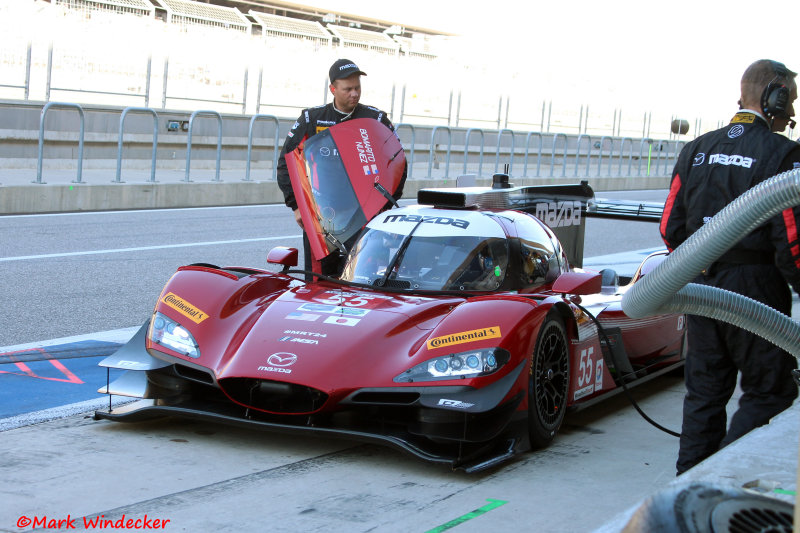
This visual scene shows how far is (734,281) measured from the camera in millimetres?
4266

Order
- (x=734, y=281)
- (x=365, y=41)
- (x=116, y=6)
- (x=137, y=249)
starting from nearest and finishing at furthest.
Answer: (x=734, y=281)
(x=137, y=249)
(x=116, y=6)
(x=365, y=41)

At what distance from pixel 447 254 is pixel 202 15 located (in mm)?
18362

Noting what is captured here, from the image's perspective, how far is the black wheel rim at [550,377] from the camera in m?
5.10

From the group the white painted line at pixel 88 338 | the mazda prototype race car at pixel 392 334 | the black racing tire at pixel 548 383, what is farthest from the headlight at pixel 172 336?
the white painted line at pixel 88 338

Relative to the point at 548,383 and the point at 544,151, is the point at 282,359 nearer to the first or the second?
the point at 548,383

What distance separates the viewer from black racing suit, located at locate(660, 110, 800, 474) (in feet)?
13.9

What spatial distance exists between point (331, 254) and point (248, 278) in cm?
89

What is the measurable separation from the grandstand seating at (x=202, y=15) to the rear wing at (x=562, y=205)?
15.1 m

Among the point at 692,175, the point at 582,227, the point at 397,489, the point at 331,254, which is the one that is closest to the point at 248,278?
the point at 331,254

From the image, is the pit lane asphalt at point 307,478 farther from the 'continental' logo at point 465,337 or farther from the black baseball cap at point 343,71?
the black baseball cap at point 343,71

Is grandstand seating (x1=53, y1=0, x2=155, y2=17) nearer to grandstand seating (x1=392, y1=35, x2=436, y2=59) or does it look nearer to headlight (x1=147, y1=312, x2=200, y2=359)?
grandstand seating (x1=392, y1=35, x2=436, y2=59)

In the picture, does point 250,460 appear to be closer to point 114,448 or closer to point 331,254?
point 114,448

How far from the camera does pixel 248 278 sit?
5.88 meters

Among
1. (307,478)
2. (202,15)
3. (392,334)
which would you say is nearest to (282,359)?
(392,334)
